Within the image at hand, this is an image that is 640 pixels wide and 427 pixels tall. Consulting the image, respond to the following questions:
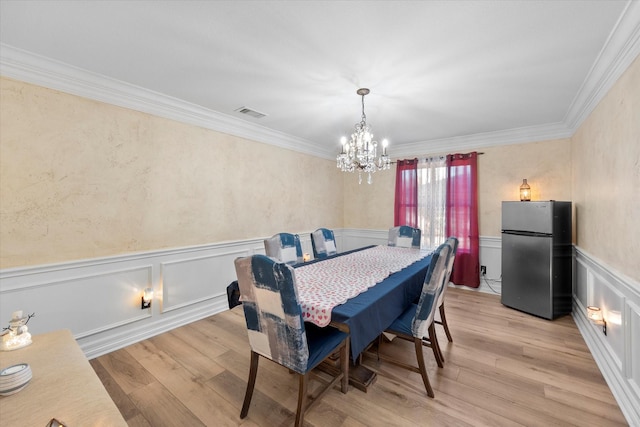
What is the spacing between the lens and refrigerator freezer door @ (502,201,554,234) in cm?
322

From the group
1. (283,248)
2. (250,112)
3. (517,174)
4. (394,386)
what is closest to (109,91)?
(250,112)

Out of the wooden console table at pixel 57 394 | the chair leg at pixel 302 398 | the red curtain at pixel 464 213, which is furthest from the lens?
the red curtain at pixel 464 213

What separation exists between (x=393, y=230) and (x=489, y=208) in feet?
5.58

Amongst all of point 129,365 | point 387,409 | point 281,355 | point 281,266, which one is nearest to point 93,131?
point 129,365

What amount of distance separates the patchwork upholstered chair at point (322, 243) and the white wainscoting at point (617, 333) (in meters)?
2.56

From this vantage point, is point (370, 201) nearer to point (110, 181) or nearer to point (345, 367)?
point (345, 367)

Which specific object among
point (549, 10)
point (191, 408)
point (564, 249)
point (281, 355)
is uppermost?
point (549, 10)

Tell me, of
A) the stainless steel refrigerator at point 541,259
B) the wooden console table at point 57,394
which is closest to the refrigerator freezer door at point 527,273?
the stainless steel refrigerator at point 541,259

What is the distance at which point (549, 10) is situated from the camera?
1.59 meters

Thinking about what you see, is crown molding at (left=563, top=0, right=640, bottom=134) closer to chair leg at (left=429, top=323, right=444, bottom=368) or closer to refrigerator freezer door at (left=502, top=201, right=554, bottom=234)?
refrigerator freezer door at (left=502, top=201, right=554, bottom=234)

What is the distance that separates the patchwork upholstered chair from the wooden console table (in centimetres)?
231

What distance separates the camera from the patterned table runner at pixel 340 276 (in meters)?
1.60

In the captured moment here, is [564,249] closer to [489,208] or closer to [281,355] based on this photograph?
[489,208]

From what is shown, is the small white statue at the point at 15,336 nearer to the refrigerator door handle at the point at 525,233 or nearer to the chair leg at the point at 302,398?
the chair leg at the point at 302,398
